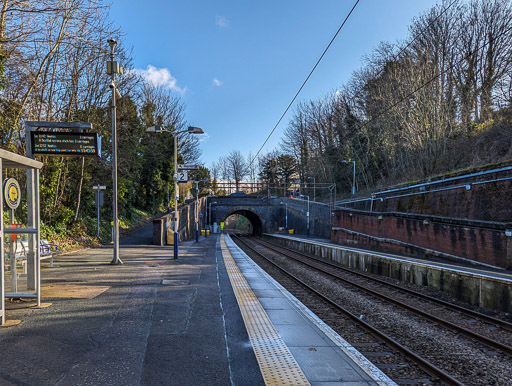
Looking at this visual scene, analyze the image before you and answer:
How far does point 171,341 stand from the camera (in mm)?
5234

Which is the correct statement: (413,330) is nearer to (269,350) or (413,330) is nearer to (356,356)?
(356,356)

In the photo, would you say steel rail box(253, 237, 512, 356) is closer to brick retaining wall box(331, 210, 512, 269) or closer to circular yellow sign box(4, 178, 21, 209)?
brick retaining wall box(331, 210, 512, 269)

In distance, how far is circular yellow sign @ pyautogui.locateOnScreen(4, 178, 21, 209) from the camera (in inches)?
264

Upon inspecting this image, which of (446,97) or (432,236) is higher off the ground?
(446,97)

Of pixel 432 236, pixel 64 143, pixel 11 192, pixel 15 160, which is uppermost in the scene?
pixel 64 143

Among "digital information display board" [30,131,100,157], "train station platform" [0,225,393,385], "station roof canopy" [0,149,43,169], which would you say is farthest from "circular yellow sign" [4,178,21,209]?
"train station platform" [0,225,393,385]

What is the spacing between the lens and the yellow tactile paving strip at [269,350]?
161 inches

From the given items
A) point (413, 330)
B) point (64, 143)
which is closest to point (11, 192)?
point (64, 143)

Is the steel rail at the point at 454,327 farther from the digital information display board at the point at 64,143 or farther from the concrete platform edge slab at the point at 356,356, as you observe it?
the digital information display board at the point at 64,143

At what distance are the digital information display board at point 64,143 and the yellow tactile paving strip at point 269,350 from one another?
17.6ft

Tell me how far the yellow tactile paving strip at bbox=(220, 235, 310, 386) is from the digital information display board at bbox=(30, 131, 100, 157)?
17.6 ft

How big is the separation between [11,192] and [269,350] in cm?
557

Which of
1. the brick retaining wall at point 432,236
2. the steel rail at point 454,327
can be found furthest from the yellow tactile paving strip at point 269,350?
the brick retaining wall at point 432,236

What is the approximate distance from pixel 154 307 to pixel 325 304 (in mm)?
4534
